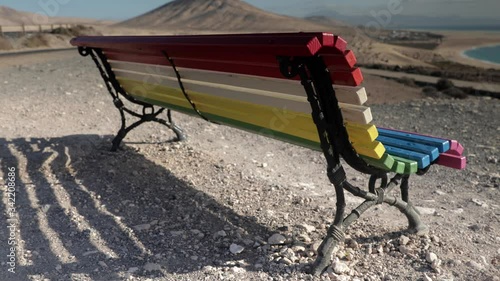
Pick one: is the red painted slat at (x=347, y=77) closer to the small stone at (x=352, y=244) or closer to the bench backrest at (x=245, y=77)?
the bench backrest at (x=245, y=77)

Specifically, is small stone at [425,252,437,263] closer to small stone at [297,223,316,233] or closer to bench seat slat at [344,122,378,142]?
small stone at [297,223,316,233]

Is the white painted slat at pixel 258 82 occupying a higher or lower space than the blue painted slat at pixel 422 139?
higher

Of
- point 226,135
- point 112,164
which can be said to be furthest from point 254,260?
point 226,135

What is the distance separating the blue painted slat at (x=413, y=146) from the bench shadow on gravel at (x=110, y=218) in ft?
3.47

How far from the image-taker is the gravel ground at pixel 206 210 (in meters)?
2.99

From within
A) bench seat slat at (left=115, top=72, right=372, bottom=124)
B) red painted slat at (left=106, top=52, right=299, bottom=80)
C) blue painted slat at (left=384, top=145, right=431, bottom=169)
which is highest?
red painted slat at (left=106, top=52, right=299, bottom=80)

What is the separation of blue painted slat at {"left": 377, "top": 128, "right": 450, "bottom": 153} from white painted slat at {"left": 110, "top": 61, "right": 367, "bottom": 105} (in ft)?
3.26

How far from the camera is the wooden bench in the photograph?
248 cm

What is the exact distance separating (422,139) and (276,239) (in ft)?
3.92

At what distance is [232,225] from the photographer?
359 cm

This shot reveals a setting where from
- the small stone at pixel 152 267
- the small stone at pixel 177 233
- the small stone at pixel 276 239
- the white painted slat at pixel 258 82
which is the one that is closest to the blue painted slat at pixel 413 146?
the white painted slat at pixel 258 82

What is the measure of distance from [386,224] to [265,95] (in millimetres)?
1321

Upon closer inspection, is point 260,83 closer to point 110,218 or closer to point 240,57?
point 240,57

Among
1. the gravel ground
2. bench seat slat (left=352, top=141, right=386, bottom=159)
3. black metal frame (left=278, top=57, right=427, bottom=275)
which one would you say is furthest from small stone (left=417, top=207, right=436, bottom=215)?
bench seat slat (left=352, top=141, right=386, bottom=159)
